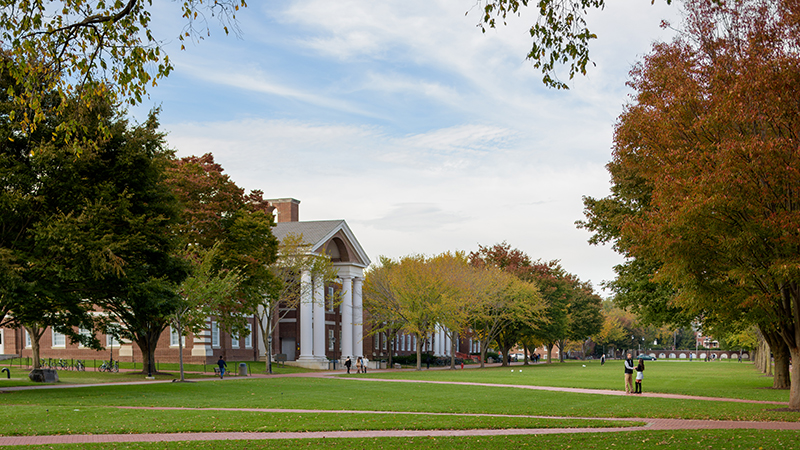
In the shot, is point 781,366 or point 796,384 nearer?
point 796,384

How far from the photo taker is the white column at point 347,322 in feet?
205

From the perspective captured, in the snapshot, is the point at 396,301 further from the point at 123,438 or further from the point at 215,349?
the point at 123,438

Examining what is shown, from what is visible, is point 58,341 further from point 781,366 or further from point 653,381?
point 781,366

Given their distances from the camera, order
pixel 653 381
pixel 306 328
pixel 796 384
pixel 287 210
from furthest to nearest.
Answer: pixel 287 210
pixel 306 328
pixel 653 381
pixel 796 384

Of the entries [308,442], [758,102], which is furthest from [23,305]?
[758,102]

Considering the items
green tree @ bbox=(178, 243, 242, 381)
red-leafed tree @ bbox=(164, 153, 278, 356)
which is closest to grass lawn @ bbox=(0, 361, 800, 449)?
green tree @ bbox=(178, 243, 242, 381)

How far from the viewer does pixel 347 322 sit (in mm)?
62938

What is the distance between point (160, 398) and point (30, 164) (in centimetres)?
977

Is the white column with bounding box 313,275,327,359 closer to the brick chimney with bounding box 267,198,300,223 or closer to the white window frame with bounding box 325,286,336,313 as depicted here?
the white window frame with bounding box 325,286,336,313

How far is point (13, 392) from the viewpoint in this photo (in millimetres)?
26562

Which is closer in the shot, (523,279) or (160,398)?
(160,398)

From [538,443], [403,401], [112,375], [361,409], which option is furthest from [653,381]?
[538,443]

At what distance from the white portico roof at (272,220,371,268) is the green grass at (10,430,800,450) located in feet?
152

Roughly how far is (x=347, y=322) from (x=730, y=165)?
48228 millimetres
